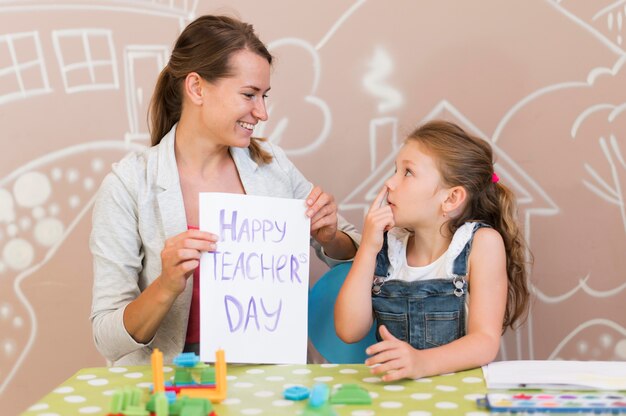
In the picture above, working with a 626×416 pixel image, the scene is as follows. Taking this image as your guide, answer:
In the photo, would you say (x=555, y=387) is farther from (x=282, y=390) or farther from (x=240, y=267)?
(x=240, y=267)

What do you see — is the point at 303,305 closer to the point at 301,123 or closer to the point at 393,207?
the point at 393,207

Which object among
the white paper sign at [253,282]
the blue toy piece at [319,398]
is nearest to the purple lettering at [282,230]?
the white paper sign at [253,282]

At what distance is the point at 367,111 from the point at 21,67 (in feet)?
3.15

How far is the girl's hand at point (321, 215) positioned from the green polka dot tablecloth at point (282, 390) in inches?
13.2

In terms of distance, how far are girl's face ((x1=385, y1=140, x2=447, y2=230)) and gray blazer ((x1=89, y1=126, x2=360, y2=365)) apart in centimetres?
47

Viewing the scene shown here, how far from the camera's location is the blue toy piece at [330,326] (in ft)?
6.07

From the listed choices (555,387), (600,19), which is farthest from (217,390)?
(600,19)

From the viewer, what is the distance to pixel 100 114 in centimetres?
230

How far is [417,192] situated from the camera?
1780mm

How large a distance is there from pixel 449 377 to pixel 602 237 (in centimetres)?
104

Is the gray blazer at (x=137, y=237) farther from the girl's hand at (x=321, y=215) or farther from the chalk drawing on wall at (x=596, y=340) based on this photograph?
the chalk drawing on wall at (x=596, y=340)

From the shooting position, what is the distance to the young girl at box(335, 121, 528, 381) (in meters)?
1.70

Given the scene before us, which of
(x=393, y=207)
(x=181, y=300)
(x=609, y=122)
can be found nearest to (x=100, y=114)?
(x=181, y=300)

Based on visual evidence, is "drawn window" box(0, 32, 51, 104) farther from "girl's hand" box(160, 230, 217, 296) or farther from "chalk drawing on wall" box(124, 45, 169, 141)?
"girl's hand" box(160, 230, 217, 296)
